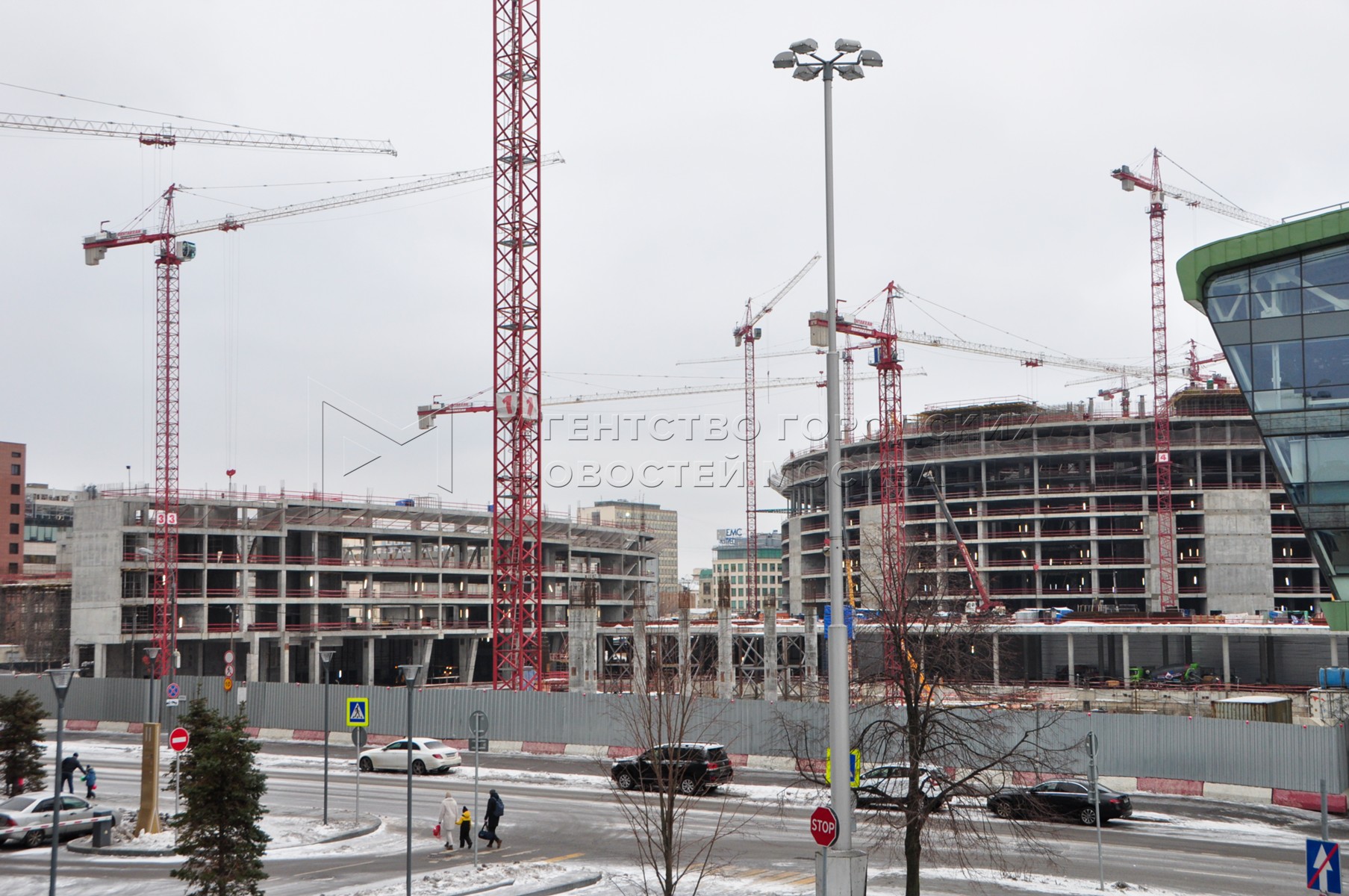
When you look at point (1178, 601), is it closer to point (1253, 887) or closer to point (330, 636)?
point (330, 636)

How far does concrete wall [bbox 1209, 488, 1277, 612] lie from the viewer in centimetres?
10638

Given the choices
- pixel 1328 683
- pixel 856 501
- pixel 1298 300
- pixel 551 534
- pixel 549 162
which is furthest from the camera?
pixel 856 501

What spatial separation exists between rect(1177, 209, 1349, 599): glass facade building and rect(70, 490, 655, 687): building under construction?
132ft

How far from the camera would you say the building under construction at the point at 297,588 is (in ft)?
289

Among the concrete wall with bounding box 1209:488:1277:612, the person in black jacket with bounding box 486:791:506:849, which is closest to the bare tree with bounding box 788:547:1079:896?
the person in black jacket with bounding box 486:791:506:849

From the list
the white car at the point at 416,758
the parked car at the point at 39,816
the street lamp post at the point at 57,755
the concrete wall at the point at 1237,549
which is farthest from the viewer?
the concrete wall at the point at 1237,549

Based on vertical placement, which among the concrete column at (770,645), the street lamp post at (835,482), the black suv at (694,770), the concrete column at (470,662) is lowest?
the concrete column at (470,662)

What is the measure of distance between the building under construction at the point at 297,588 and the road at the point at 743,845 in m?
33.3

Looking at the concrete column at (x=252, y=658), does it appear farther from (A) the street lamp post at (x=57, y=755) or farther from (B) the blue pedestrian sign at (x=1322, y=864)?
(B) the blue pedestrian sign at (x=1322, y=864)

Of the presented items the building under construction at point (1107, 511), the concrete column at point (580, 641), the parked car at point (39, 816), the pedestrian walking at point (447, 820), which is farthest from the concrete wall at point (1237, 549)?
the parked car at point (39, 816)

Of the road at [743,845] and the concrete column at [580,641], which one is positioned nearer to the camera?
the road at [743,845]

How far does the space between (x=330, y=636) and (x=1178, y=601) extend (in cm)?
7538

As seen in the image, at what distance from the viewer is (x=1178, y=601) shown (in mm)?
108312

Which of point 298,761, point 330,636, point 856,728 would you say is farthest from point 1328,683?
point 330,636
